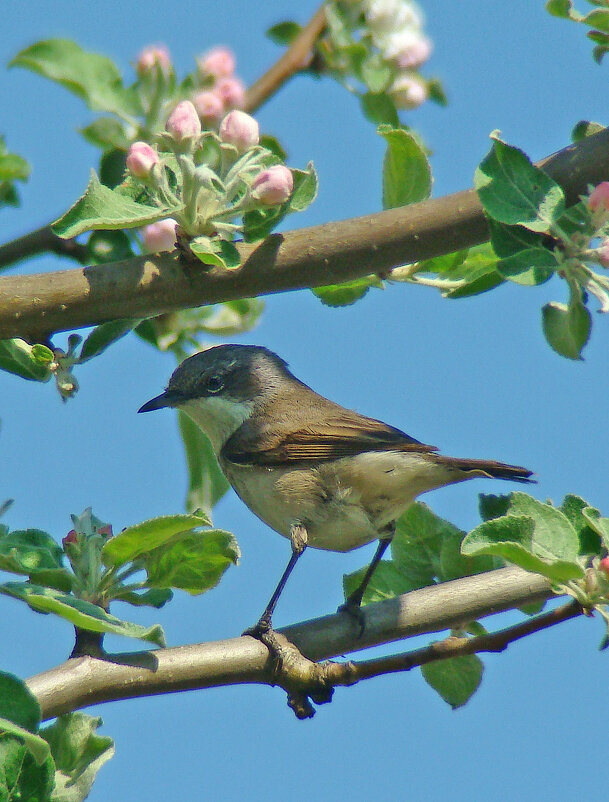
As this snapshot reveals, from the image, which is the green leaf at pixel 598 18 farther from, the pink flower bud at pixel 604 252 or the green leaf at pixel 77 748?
the green leaf at pixel 77 748

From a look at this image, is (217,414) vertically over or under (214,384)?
under

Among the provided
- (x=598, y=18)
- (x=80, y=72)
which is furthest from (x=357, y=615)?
(x=80, y=72)

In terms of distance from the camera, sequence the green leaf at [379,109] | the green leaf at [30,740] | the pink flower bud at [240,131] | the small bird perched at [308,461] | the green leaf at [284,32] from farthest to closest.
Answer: the green leaf at [284,32] < the small bird perched at [308,461] < the green leaf at [379,109] < the pink flower bud at [240,131] < the green leaf at [30,740]

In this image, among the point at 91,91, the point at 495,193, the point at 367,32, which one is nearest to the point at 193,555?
the point at 495,193

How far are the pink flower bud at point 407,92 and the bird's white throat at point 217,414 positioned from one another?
1852 millimetres

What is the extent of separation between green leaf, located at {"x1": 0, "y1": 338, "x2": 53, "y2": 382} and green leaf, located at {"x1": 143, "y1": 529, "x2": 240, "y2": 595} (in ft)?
2.26

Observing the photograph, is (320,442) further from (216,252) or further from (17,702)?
(17,702)

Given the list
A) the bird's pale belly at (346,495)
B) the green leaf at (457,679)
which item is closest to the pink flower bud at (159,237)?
the bird's pale belly at (346,495)

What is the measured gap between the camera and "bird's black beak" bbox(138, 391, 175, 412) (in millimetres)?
5113

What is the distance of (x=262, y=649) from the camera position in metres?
3.01

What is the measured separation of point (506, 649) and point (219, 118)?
2485mm

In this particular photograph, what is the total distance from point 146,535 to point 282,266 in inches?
35.8

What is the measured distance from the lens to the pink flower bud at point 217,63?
4.12 metres

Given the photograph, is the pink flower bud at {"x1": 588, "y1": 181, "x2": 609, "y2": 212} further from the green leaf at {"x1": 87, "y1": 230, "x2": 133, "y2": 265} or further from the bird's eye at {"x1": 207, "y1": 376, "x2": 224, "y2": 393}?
the bird's eye at {"x1": 207, "y1": 376, "x2": 224, "y2": 393}
